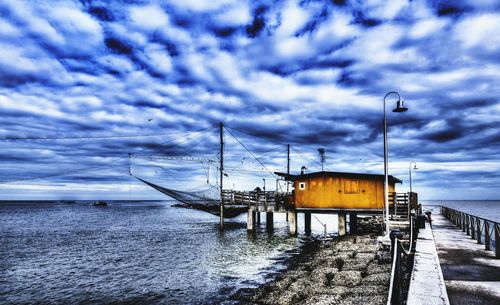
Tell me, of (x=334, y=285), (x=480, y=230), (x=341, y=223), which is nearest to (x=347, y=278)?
(x=334, y=285)

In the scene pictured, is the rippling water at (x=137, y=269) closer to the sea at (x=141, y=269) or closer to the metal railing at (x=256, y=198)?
the sea at (x=141, y=269)

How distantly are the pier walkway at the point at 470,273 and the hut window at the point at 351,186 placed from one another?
47.4ft

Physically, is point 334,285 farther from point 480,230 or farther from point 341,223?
point 341,223

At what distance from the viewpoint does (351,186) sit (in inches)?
1145

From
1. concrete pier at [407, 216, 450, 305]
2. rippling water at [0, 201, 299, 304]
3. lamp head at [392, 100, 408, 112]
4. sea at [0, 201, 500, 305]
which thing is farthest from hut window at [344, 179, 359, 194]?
concrete pier at [407, 216, 450, 305]

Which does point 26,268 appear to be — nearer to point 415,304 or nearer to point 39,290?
point 39,290

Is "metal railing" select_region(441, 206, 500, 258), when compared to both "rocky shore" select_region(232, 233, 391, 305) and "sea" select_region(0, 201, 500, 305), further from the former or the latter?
"sea" select_region(0, 201, 500, 305)

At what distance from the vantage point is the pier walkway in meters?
7.44

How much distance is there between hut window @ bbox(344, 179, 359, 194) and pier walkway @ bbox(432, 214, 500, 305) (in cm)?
1443

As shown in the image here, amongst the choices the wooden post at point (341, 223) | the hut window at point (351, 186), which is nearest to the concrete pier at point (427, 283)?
the hut window at point (351, 186)

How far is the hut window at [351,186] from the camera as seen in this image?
2903 cm

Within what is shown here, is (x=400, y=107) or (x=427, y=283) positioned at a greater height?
(x=400, y=107)

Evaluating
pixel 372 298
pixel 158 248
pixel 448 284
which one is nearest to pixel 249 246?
pixel 158 248

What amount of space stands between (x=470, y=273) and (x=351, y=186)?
64.6 ft
